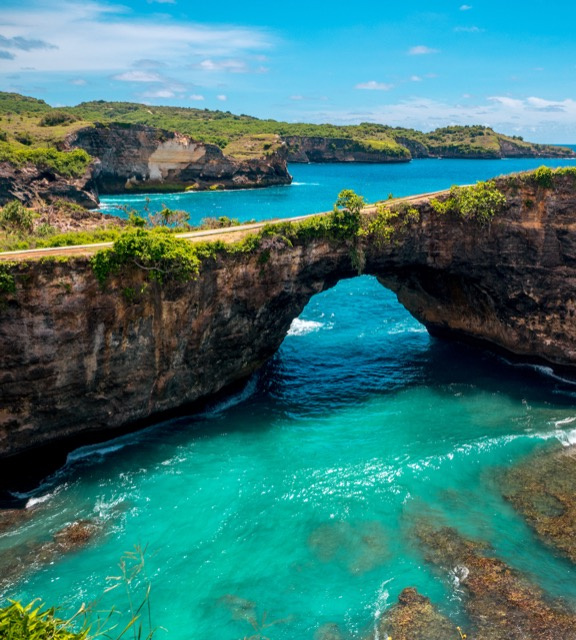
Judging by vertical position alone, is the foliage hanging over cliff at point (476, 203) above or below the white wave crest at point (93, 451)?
above

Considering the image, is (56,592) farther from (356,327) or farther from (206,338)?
(356,327)

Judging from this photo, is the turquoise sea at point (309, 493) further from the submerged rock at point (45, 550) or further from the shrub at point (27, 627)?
the shrub at point (27, 627)

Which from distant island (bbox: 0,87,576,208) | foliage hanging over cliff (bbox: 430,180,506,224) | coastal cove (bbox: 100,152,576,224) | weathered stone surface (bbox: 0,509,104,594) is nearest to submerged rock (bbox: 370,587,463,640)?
weathered stone surface (bbox: 0,509,104,594)

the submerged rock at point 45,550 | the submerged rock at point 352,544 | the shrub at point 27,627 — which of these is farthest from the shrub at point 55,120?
the shrub at point 27,627

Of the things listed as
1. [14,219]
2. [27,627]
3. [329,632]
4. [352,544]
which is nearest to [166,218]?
[14,219]

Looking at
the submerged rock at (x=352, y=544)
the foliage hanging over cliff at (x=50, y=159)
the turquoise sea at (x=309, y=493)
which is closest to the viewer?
the turquoise sea at (x=309, y=493)

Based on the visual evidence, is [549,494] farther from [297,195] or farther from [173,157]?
[173,157]
